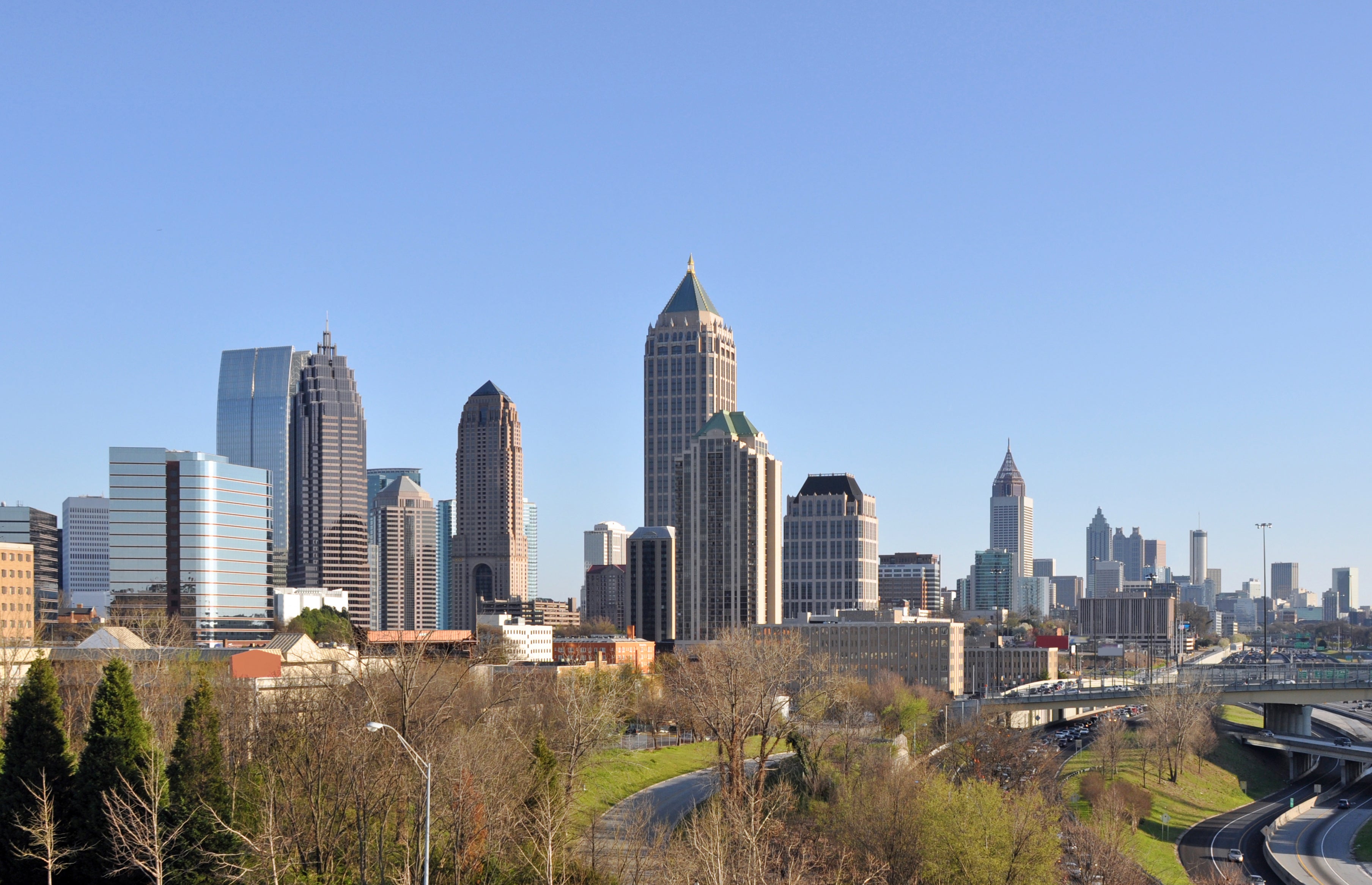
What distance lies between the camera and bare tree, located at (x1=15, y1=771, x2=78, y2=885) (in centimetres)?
5531

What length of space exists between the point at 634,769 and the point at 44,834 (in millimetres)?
63954

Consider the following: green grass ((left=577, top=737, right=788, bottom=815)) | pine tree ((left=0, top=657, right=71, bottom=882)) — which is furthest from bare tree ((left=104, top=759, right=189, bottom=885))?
green grass ((left=577, top=737, right=788, bottom=815))

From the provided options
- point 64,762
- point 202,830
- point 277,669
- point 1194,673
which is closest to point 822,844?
point 202,830

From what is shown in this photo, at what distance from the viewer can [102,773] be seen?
58875 millimetres

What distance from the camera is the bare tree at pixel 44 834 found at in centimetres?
5531

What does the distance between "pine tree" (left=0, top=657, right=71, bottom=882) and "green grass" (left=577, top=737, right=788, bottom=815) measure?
106ft

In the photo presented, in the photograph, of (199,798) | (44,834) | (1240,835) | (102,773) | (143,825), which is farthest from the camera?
(1240,835)

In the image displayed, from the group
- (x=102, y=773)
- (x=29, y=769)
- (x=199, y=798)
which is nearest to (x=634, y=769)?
(x=199, y=798)

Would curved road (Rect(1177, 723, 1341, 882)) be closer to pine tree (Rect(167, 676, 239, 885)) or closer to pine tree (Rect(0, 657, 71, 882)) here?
pine tree (Rect(167, 676, 239, 885))

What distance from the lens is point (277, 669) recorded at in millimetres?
119875

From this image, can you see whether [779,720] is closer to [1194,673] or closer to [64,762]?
[64,762]

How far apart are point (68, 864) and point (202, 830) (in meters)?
6.10

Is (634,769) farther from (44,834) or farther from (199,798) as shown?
(44,834)

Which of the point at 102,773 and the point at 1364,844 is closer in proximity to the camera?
the point at 102,773
